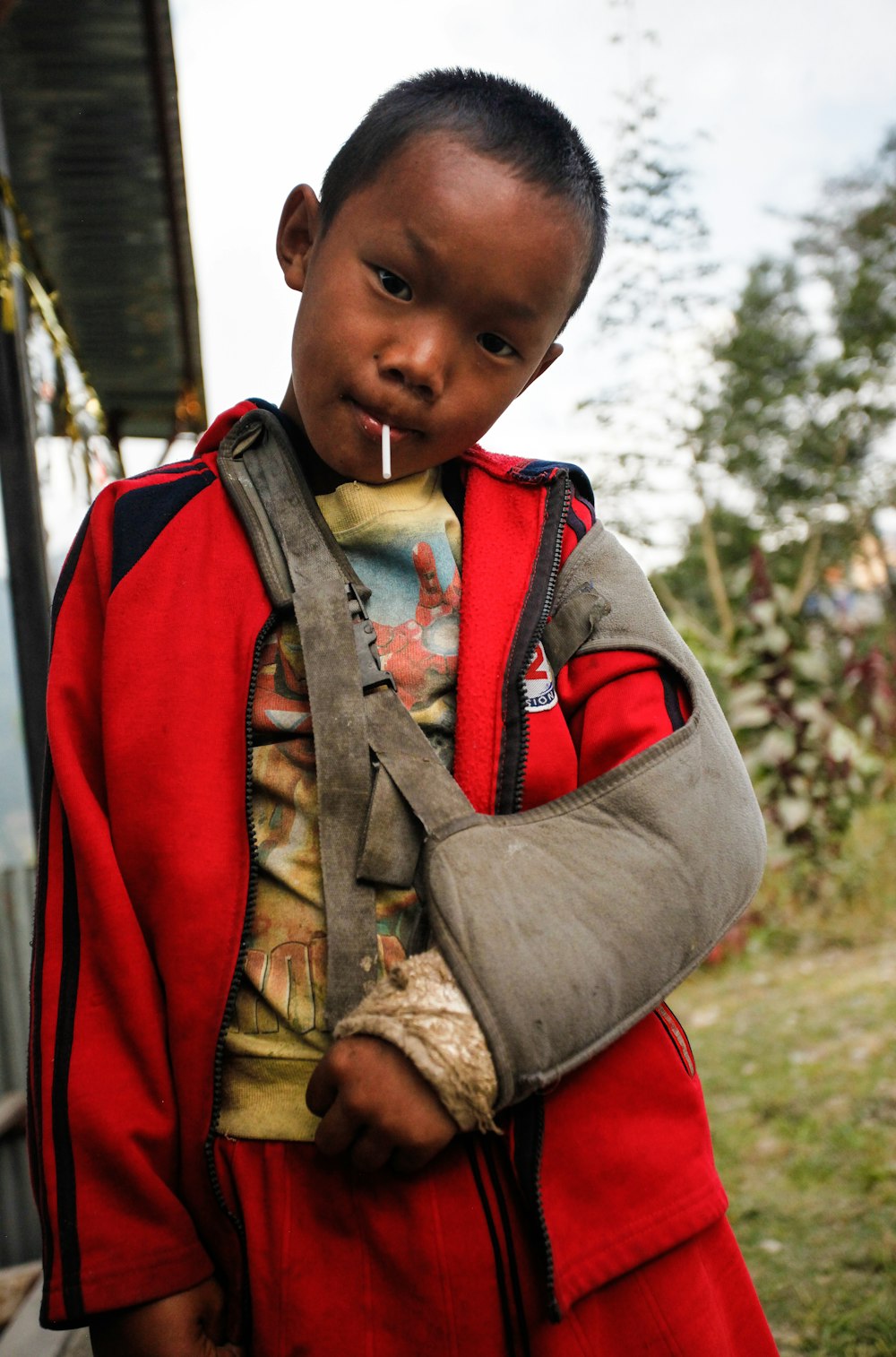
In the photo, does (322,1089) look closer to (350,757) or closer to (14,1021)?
(350,757)

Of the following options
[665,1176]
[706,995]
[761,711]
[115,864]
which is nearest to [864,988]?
[706,995]

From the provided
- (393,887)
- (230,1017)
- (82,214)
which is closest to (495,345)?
(393,887)

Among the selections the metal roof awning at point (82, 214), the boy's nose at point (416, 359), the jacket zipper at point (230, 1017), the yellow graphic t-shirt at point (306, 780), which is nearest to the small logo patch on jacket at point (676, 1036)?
the yellow graphic t-shirt at point (306, 780)

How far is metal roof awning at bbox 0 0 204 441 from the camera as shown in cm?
292

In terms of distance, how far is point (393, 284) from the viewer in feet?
3.67

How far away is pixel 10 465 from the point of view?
267 centimetres

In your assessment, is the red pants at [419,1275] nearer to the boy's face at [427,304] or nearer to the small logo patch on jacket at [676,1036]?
the small logo patch on jacket at [676,1036]

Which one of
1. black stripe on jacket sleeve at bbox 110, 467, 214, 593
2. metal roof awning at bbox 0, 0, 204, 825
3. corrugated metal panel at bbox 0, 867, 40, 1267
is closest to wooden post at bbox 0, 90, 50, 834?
metal roof awning at bbox 0, 0, 204, 825

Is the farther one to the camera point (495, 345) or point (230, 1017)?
point (495, 345)

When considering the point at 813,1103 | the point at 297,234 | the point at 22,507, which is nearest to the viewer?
the point at 297,234

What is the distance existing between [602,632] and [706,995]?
4001 millimetres

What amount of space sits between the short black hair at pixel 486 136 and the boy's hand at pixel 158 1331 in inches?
44.7

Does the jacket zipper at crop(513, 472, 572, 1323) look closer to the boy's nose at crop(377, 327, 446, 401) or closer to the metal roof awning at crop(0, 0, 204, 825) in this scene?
the boy's nose at crop(377, 327, 446, 401)

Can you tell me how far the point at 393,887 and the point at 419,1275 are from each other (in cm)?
36
